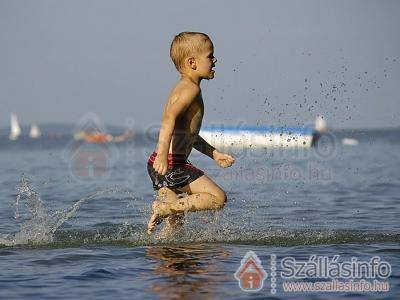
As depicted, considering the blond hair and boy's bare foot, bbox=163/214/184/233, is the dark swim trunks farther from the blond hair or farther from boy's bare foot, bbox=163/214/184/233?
the blond hair

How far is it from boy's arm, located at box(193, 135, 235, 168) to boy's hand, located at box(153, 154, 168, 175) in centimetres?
73

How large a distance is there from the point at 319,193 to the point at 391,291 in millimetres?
9488

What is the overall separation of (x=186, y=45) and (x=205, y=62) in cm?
23

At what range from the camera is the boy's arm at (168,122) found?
287 inches

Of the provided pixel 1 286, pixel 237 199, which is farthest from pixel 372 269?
pixel 237 199

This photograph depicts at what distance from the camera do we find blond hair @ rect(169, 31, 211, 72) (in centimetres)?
765

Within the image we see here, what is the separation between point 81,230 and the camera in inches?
371

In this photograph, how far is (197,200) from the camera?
7551 millimetres

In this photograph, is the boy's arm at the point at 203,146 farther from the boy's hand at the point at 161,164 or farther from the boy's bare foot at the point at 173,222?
the boy's hand at the point at 161,164

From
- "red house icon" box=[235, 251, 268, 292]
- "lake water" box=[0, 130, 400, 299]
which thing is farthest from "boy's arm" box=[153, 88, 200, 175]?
"red house icon" box=[235, 251, 268, 292]

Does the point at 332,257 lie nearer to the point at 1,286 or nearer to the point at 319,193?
the point at 1,286

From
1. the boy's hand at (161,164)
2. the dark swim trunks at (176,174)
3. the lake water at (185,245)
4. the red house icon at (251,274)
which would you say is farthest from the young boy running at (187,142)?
the red house icon at (251,274)

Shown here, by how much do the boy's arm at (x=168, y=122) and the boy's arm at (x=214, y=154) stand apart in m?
0.59

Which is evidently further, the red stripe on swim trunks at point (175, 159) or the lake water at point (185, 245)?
the red stripe on swim trunks at point (175, 159)
